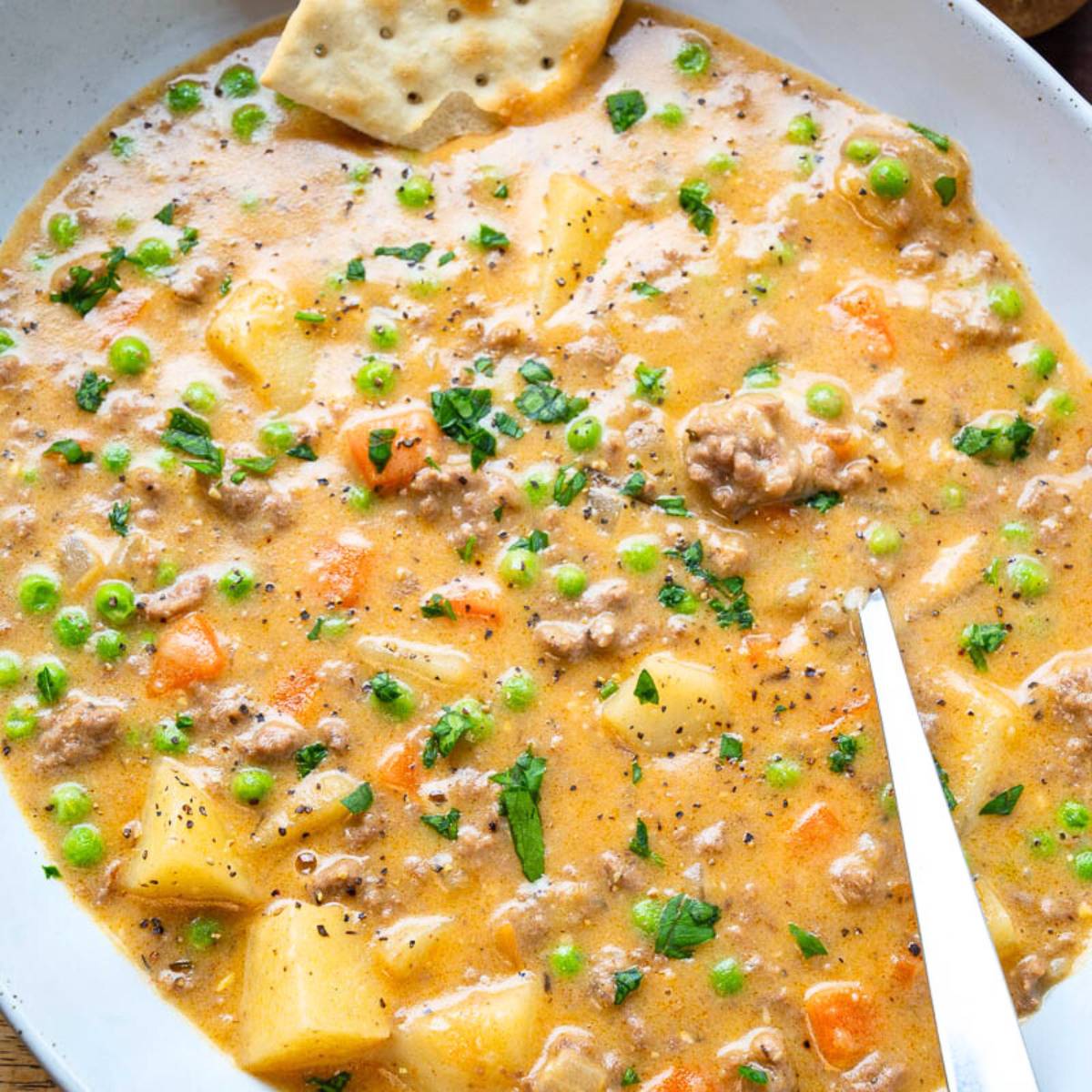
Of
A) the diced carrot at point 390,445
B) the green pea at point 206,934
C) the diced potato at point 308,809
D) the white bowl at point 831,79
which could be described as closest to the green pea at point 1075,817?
the white bowl at point 831,79

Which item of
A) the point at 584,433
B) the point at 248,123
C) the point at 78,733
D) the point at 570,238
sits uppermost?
the point at 570,238

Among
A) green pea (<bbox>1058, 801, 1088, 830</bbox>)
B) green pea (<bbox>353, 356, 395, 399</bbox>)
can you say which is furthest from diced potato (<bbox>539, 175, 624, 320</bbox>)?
green pea (<bbox>1058, 801, 1088, 830</bbox>)

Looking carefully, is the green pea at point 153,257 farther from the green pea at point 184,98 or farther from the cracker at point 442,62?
the cracker at point 442,62

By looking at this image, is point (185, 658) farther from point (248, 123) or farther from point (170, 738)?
point (248, 123)

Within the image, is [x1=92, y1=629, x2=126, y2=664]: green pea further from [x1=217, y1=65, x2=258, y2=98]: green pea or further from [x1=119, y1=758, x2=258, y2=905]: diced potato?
[x1=217, y1=65, x2=258, y2=98]: green pea

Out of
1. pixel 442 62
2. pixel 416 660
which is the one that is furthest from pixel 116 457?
pixel 442 62

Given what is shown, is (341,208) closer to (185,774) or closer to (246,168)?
(246,168)
